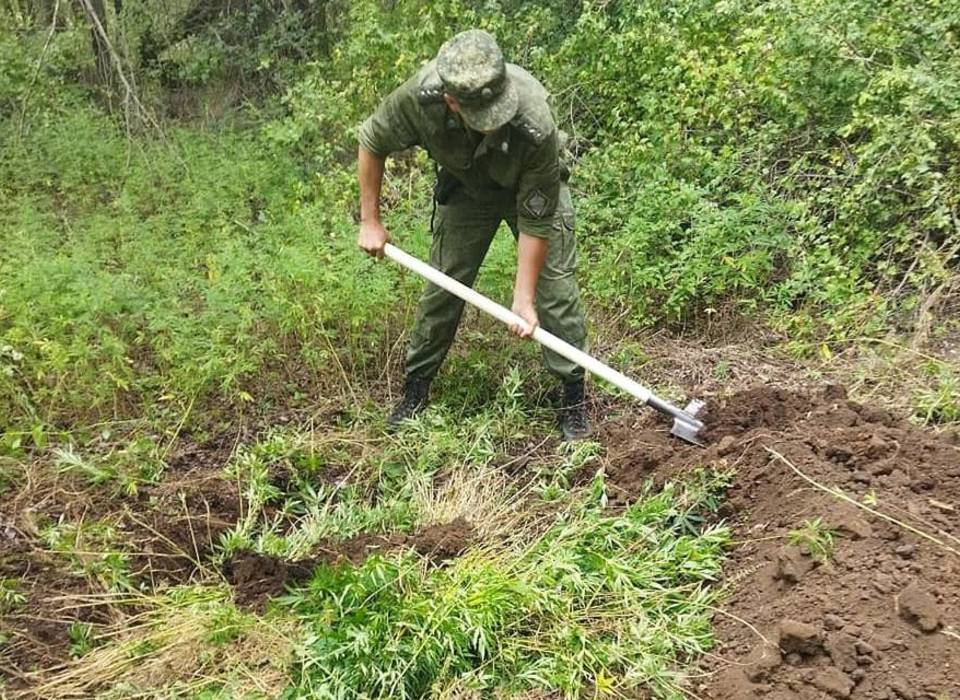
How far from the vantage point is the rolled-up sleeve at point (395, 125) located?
3.31m

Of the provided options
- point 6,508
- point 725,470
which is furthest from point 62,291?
point 725,470

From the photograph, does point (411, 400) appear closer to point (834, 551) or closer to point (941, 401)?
point (834, 551)

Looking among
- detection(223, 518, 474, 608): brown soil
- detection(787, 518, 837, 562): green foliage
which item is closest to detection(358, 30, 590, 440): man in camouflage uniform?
detection(223, 518, 474, 608): brown soil

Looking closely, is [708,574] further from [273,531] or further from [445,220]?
[445,220]

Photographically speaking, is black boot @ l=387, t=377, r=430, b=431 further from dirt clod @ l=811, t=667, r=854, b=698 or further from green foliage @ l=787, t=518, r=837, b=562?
dirt clod @ l=811, t=667, r=854, b=698

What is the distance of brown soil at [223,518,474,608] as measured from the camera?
293cm

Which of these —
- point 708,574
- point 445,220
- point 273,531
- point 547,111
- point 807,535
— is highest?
point 547,111

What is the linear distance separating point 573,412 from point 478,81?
63.1 inches

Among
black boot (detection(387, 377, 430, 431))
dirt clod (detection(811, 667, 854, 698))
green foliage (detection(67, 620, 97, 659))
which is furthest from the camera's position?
black boot (detection(387, 377, 430, 431))

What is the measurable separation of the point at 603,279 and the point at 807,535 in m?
2.33

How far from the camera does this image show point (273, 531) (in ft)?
10.8

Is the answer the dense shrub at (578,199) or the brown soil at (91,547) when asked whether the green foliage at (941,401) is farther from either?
the brown soil at (91,547)

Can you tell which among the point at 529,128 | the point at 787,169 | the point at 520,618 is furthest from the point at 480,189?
the point at 787,169

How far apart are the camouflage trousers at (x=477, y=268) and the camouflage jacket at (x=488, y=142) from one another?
0.53 feet
